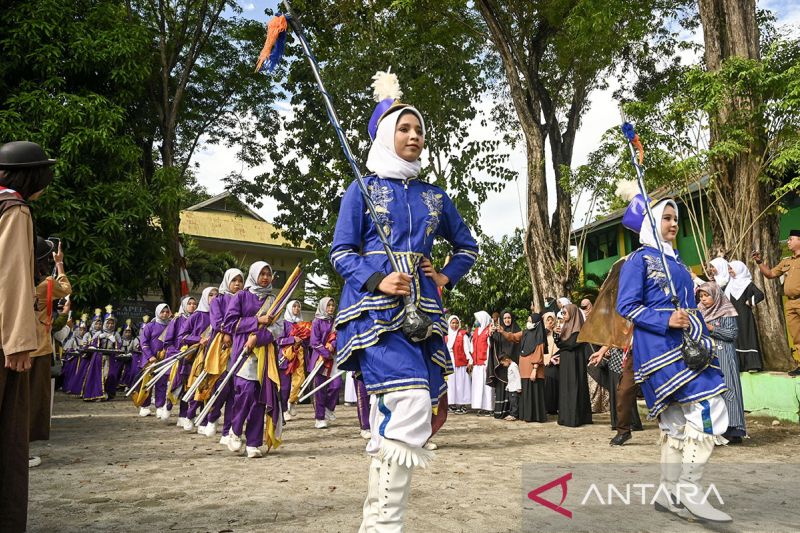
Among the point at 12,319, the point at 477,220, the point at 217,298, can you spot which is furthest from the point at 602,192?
the point at 12,319

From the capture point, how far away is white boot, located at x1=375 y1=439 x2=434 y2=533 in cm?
323

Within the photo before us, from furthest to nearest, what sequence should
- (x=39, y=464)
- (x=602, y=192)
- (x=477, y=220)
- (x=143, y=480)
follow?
(x=477, y=220) < (x=602, y=192) < (x=39, y=464) < (x=143, y=480)

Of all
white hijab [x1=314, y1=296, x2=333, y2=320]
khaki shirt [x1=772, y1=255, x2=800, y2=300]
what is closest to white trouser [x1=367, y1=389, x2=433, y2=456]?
khaki shirt [x1=772, y1=255, x2=800, y2=300]

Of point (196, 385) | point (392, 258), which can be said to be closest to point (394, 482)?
point (392, 258)

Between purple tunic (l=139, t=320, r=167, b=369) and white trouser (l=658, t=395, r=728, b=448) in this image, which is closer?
white trouser (l=658, t=395, r=728, b=448)

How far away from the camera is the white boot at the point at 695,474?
4.53 metres

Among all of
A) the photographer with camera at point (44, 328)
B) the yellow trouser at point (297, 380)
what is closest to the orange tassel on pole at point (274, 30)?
the photographer with camera at point (44, 328)

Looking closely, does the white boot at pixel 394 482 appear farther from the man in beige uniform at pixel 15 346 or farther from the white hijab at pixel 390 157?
the man in beige uniform at pixel 15 346

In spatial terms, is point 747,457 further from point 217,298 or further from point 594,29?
point 594,29

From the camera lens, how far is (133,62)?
19.5 m

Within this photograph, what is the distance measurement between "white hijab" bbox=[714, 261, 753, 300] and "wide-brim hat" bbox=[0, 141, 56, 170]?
1029cm

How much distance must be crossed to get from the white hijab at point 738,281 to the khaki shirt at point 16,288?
410 inches

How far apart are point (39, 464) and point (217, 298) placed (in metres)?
2.56

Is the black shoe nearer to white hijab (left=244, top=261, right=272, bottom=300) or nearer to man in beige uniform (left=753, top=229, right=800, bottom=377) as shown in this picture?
man in beige uniform (left=753, top=229, right=800, bottom=377)
